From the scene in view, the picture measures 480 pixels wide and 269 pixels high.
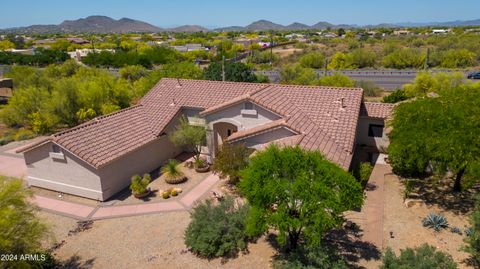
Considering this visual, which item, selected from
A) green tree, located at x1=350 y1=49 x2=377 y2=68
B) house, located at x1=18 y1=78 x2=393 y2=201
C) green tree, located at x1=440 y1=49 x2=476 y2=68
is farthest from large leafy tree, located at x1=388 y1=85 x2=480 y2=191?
green tree, located at x1=350 y1=49 x2=377 y2=68

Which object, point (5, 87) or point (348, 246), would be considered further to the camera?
point (5, 87)

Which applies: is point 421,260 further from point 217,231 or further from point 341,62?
point 341,62

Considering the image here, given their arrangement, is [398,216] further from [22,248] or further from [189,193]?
[22,248]

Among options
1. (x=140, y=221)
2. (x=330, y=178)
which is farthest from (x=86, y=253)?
(x=330, y=178)

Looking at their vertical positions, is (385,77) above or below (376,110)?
below

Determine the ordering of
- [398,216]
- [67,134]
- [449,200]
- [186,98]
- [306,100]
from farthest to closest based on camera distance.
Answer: [186,98]
[306,100]
[67,134]
[449,200]
[398,216]

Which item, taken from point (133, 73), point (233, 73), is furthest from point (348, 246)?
point (133, 73)
